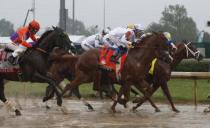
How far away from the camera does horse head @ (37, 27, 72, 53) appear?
596 inches

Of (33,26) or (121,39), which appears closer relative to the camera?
(33,26)

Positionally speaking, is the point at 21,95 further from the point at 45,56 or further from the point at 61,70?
the point at 45,56

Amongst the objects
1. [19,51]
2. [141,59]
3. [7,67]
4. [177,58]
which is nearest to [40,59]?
[19,51]

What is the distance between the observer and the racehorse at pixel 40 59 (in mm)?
14906

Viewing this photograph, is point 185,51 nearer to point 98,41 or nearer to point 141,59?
point 141,59

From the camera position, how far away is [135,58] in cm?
1509

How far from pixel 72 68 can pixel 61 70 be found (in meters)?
0.32

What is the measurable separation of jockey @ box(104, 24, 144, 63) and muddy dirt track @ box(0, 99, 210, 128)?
1508 mm

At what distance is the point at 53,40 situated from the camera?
15242mm

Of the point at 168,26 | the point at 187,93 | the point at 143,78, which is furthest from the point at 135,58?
the point at 168,26

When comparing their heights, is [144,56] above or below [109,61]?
above

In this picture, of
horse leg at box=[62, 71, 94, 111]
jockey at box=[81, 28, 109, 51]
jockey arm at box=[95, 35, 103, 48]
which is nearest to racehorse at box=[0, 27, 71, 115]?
horse leg at box=[62, 71, 94, 111]

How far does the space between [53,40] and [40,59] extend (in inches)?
24.7

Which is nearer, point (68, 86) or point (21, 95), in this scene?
point (68, 86)
